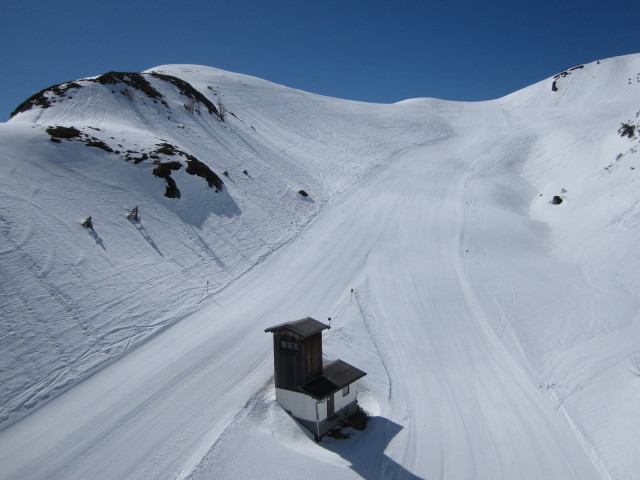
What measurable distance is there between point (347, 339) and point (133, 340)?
8070 mm

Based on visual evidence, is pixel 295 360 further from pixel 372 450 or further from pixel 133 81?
pixel 133 81

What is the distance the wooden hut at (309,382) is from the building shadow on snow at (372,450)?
0.70 metres

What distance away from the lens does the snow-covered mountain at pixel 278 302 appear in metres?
11.3

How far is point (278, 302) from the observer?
18.7 m

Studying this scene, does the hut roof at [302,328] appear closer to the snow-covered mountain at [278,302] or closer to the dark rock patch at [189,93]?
the snow-covered mountain at [278,302]

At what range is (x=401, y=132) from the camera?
5725cm

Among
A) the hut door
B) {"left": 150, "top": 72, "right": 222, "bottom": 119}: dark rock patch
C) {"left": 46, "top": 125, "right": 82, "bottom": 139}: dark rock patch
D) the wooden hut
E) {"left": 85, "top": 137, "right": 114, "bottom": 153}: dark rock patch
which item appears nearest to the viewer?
the wooden hut

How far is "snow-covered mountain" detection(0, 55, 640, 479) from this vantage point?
37.0ft

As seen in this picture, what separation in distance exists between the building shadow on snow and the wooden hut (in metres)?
0.70

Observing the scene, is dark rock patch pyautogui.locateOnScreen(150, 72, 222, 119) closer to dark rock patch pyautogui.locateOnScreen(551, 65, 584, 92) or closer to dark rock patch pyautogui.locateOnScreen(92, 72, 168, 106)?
dark rock patch pyautogui.locateOnScreen(92, 72, 168, 106)

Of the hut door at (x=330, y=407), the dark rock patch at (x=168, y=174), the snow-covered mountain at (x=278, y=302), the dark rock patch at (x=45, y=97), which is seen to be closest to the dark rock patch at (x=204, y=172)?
the snow-covered mountain at (x=278, y=302)

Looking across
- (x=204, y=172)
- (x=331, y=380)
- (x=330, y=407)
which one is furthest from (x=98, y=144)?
(x=330, y=407)

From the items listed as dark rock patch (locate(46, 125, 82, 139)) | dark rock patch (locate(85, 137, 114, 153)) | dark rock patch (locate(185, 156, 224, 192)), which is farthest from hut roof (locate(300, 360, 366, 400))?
dark rock patch (locate(46, 125, 82, 139))

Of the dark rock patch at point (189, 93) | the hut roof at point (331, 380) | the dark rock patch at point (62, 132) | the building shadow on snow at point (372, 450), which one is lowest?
the building shadow on snow at point (372, 450)
